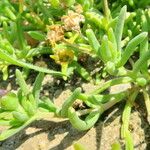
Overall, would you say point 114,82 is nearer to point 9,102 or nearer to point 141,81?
point 141,81

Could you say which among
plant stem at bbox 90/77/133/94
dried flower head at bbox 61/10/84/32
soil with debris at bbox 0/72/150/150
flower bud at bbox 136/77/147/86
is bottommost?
soil with debris at bbox 0/72/150/150

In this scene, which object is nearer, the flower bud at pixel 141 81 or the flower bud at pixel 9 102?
the flower bud at pixel 9 102

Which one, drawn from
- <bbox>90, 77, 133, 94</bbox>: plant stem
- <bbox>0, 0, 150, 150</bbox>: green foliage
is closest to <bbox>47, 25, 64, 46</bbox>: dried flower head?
<bbox>0, 0, 150, 150</bbox>: green foliage

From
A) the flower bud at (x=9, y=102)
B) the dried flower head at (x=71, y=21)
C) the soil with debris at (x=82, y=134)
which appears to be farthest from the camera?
the soil with debris at (x=82, y=134)

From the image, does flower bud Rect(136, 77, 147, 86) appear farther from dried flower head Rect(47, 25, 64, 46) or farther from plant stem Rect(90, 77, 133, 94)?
dried flower head Rect(47, 25, 64, 46)

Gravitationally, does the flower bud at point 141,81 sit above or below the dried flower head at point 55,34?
below

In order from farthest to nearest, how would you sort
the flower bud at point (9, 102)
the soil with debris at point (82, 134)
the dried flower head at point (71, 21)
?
the soil with debris at point (82, 134), the dried flower head at point (71, 21), the flower bud at point (9, 102)

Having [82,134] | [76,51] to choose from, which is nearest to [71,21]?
[76,51]

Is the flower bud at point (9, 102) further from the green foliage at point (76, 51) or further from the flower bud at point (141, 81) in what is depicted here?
the flower bud at point (141, 81)

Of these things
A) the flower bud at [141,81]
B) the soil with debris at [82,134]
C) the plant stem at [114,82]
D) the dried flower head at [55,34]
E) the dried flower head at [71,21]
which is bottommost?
the soil with debris at [82,134]

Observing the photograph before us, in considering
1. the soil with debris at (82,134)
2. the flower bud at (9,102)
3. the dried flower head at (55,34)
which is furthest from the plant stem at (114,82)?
the flower bud at (9,102)
